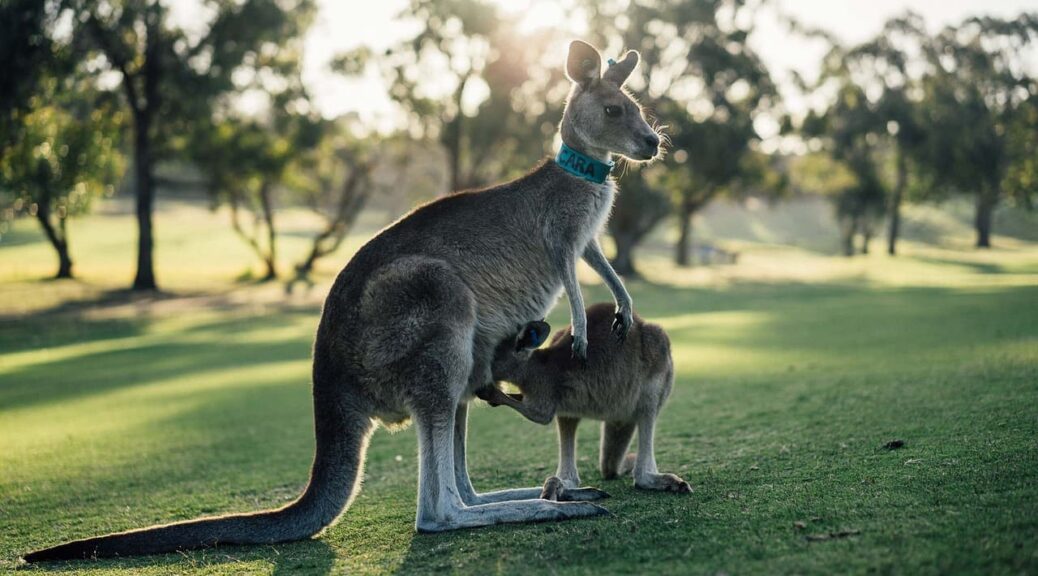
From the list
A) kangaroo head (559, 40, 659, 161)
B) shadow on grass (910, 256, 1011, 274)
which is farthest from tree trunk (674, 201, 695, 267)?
kangaroo head (559, 40, 659, 161)

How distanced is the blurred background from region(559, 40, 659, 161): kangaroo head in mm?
569

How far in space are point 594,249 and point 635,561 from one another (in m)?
2.13

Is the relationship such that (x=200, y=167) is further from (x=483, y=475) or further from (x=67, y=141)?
(x=483, y=475)

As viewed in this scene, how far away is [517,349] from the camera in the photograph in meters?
4.91

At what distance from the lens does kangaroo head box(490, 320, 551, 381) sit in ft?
16.0

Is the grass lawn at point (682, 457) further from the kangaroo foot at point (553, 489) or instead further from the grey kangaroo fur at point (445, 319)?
the kangaroo foot at point (553, 489)

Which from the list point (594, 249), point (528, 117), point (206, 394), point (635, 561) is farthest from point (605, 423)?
point (528, 117)

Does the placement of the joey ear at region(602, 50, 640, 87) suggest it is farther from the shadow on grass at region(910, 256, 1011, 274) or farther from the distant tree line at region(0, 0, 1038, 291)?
the shadow on grass at region(910, 256, 1011, 274)

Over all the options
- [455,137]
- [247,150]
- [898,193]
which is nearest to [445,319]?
[247,150]

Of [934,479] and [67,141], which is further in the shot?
[67,141]

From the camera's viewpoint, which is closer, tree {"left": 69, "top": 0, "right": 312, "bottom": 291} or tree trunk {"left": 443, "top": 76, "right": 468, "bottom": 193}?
tree {"left": 69, "top": 0, "right": 312, "bottom": 291}

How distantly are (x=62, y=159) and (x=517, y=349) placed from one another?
101 feet

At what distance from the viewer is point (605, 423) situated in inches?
212

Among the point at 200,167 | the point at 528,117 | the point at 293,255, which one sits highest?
the point at 528,117
